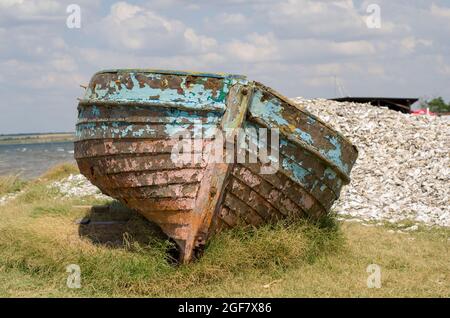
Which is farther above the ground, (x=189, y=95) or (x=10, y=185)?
(x=189, y=95)

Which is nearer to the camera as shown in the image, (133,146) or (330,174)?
(133,146)

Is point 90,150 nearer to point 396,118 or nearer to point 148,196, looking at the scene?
point 148,196

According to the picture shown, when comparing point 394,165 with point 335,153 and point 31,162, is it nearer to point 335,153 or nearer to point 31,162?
point 335,153

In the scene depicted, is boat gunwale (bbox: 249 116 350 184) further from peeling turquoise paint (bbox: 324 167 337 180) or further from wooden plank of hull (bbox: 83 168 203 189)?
wooden plank of hull (bbox: 83 168 203 189)

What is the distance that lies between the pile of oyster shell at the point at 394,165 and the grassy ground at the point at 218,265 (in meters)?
2.82

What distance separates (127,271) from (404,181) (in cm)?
668

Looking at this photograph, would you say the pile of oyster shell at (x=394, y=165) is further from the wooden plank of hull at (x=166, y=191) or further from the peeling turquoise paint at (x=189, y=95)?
the peeling turquoise paint at (x=189, y=95)

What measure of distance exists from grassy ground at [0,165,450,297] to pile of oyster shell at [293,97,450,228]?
2820mm

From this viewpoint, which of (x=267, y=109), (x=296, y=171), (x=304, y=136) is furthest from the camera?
(x=296, y=171)

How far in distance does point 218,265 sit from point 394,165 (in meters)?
6.93

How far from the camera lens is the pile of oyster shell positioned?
9500 mm

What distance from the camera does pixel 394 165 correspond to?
11.8 metres

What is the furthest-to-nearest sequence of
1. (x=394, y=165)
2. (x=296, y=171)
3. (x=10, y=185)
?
(x=10, y=185), (x=394, y=165), (x=296, y=171)

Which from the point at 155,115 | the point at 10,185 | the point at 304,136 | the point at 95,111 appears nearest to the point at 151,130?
the point at 155,115
